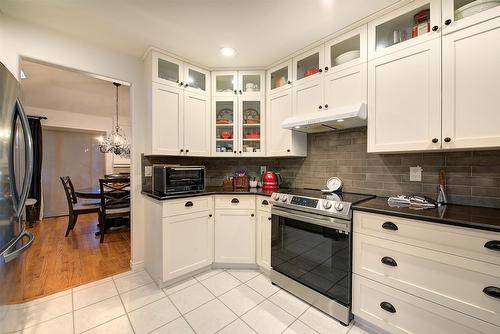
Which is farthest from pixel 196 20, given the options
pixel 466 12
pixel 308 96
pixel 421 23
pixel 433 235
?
pixel 433 235

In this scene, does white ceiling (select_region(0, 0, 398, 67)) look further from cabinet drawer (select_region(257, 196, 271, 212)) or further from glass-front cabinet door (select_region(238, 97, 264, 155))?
cabinet drawer (select_region(257, 196, 271, 212))

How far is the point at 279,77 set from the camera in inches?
98.4

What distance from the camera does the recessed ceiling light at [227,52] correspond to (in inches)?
85.1

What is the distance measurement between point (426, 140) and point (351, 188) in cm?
79

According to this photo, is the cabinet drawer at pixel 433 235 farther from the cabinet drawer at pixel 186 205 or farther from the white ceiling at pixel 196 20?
the white ceiling at pixel 196 20

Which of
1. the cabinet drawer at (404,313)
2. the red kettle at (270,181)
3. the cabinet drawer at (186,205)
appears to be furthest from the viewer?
the red kettle at (270,181)

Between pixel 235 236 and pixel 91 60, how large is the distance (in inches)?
92.3

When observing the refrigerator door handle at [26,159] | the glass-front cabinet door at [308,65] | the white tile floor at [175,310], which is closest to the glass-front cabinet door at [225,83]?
the glass-front cabinet door at [308,65]

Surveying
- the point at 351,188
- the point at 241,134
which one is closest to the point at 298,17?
the point at 241,134

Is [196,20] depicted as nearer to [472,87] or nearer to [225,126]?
[225,126]

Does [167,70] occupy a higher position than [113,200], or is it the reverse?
[167,70]

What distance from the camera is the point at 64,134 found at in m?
4.91

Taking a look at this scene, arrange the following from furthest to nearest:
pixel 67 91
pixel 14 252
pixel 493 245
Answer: pixel 67 91
pixel 14 252
pixel 493 245

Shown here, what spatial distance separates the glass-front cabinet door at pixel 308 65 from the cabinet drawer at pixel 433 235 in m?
1.43
